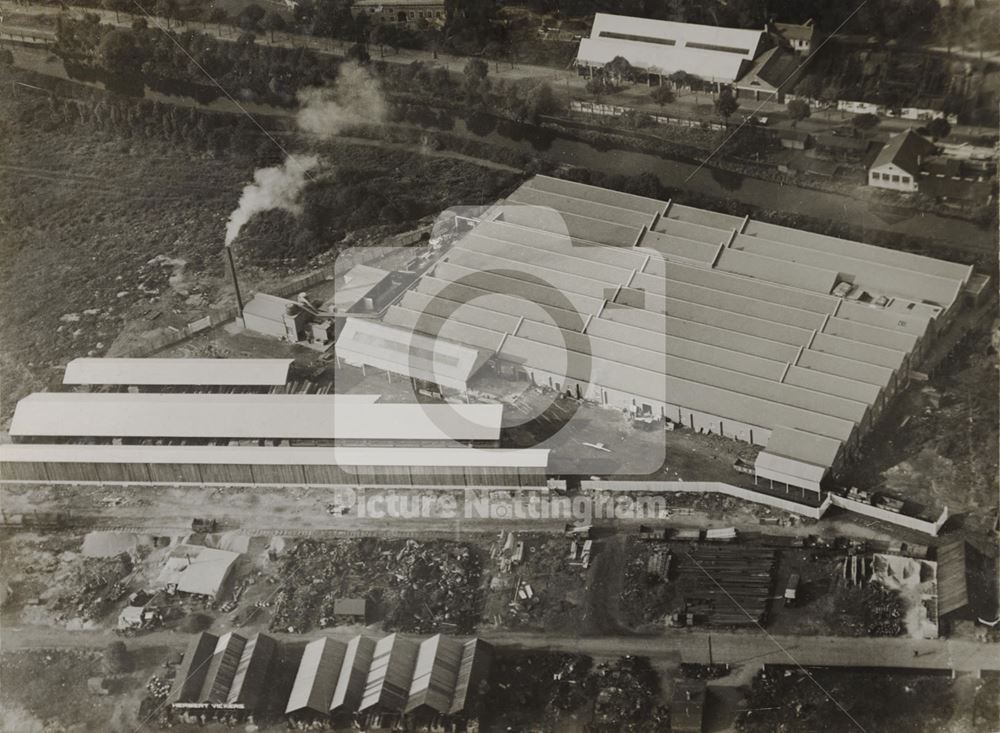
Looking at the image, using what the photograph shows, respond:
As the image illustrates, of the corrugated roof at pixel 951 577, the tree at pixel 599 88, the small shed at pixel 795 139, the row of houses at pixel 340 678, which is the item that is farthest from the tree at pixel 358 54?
the corrugated roof at pixel 951 577

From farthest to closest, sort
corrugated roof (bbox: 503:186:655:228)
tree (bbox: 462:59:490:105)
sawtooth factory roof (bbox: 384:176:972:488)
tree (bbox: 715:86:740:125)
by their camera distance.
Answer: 1. tree (bbox: 462:59:490:105)
2. tree (bbox: 715:86:740:125)
3. corrugated roof (bbox: 503:186:655:228)
4. sawtooth factory roof (bbox: 384:176:972:488)

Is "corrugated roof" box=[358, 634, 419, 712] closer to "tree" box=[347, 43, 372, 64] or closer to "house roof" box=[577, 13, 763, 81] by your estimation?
"house roof" box=[577, 13, 763, 81]

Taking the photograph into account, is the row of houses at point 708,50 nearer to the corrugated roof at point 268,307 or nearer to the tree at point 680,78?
the tree at point 680,78

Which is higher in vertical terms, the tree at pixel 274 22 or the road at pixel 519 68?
the tree at pixel 274 22

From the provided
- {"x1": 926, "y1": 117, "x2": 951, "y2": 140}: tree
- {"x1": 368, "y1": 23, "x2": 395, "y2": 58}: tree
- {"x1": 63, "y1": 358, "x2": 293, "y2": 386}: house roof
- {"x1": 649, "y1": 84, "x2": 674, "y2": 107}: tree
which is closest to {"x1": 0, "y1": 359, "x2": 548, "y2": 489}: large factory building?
{"x1": 63, "y1": 358, "x2": 293, "y2": 386}: house roof

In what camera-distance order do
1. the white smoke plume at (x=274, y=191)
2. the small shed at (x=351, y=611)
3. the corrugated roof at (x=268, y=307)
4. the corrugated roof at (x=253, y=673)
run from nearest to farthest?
the corrugated roof at (x=253, y=673), the small shed at (x=351, y=611), the corrugated roof at (x=268, y=307), the white smoke plume at (x=274, y=191)

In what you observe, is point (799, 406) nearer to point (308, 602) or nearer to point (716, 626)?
point (716, 626)

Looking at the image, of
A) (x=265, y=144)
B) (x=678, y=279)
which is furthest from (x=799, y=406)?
(x=265, y=144)
